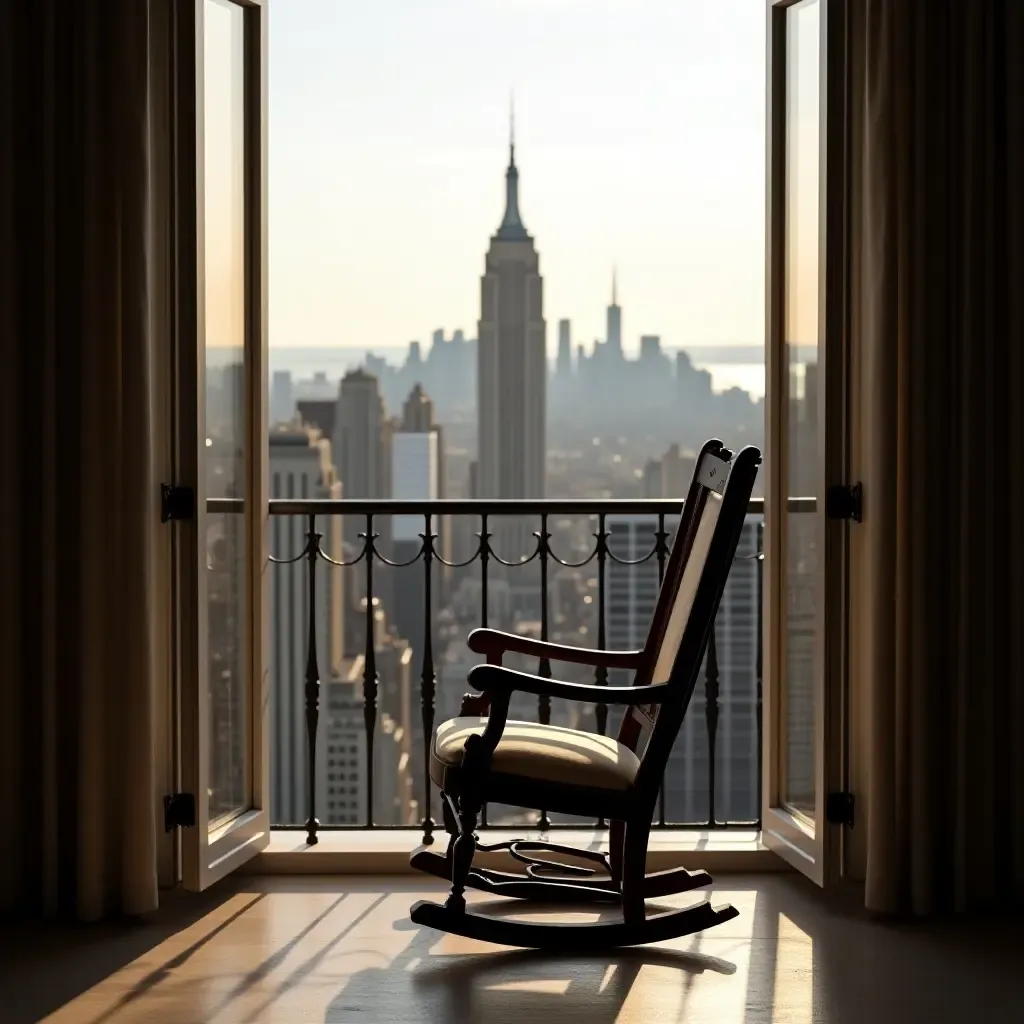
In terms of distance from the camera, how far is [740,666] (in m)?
3.98

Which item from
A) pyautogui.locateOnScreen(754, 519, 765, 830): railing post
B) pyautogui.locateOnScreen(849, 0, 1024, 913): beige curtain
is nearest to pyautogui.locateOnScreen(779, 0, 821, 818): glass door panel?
pyautogui.locateOnScreen(849, 0, 1024, 913): beige curtain

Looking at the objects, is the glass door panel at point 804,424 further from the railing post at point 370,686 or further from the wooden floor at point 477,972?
the railing post at point 370,686

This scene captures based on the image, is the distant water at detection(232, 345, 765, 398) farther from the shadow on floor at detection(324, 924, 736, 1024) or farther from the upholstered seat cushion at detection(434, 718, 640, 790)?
the shadow on floor at detection(324, 924, 736, 1024)

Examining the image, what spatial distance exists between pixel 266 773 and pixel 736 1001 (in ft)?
4.59

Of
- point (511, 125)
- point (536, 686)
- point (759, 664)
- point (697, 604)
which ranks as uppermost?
point (511, 125)

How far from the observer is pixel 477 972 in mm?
2834

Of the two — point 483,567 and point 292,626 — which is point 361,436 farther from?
A: point 483,567

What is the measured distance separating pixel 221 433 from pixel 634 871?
4.80ft

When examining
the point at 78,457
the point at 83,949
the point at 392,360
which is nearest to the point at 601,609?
the point at 78,457

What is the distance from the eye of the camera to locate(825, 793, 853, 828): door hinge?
3.25 metres

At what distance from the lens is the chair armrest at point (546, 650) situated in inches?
129

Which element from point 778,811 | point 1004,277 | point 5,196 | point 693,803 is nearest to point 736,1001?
point 778,811

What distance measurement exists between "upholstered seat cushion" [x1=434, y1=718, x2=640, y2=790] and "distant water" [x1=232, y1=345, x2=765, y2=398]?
8.75 feet

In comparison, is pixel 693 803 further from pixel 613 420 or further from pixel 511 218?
pixel 511 218
